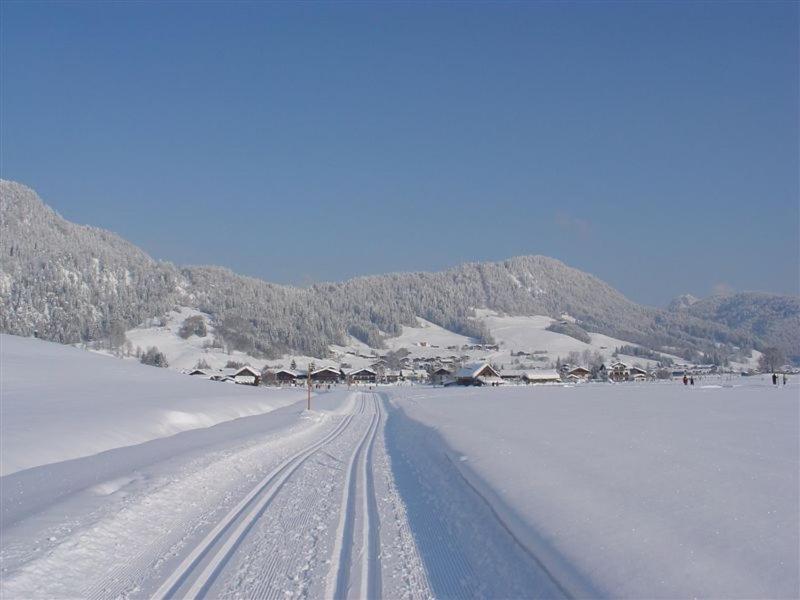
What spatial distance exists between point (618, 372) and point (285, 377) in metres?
80.1

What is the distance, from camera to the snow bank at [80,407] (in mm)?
19000

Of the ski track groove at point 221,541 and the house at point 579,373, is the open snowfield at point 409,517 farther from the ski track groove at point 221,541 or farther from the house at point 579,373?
the house at point 579,373

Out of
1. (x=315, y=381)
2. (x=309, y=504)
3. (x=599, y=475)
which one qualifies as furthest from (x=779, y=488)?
(x=315, y=381)

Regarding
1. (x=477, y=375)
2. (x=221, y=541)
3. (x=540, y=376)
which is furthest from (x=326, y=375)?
(x=221, y=541)

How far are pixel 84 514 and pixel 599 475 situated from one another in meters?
9.20

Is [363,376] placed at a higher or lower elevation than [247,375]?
lower

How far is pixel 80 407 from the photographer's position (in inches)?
1104

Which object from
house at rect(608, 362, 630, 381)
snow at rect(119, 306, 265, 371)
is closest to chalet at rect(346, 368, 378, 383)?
snow at rect(119, 306, 265, 371)

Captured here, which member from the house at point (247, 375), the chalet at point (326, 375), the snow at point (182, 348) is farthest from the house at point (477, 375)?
the snow at point (182, 348)

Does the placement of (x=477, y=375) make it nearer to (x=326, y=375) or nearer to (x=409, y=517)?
(x=326, y=375)

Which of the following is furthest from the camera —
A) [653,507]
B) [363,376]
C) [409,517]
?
[363,376]

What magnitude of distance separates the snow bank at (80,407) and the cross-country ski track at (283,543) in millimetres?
5711

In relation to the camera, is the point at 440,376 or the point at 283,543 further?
the point at 440,376

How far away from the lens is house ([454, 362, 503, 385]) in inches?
5044
